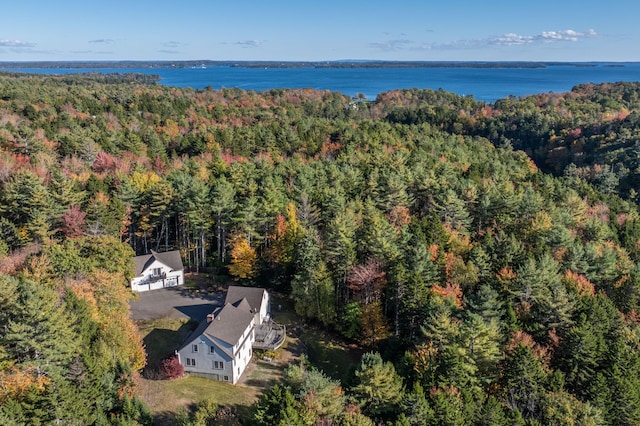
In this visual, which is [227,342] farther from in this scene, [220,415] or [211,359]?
[220,415]

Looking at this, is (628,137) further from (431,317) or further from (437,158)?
(431,317)

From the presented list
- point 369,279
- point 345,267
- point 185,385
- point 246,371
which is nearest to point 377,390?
point 246,371

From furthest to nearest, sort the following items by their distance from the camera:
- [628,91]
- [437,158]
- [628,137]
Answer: [628,91], [628,137], [437,158]

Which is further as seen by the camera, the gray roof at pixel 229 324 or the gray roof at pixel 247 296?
the gray roof at pixel 247 296

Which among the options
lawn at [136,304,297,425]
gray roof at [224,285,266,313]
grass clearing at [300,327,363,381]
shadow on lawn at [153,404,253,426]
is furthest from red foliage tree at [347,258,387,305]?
shadow on lawn at [153,404,253,426]

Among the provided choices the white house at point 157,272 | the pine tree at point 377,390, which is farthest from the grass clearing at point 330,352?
the white house at point 157,272

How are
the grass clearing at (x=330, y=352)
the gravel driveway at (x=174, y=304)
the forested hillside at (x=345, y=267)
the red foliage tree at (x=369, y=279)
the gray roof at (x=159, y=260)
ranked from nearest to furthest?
the forested hillside at (x=345, y=267) < the grass clearing at (x=330, y=352) < the red foliage tree at (x=369, y=279) < the gravel driveway at (x=174, y=304) < the gray roof at (x=159, y=260)

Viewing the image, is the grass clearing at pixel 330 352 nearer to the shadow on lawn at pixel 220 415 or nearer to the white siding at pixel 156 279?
the shadow on lawn at pixel 220 415

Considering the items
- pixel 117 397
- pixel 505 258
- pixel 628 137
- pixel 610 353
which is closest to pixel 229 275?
pixel 117 397
